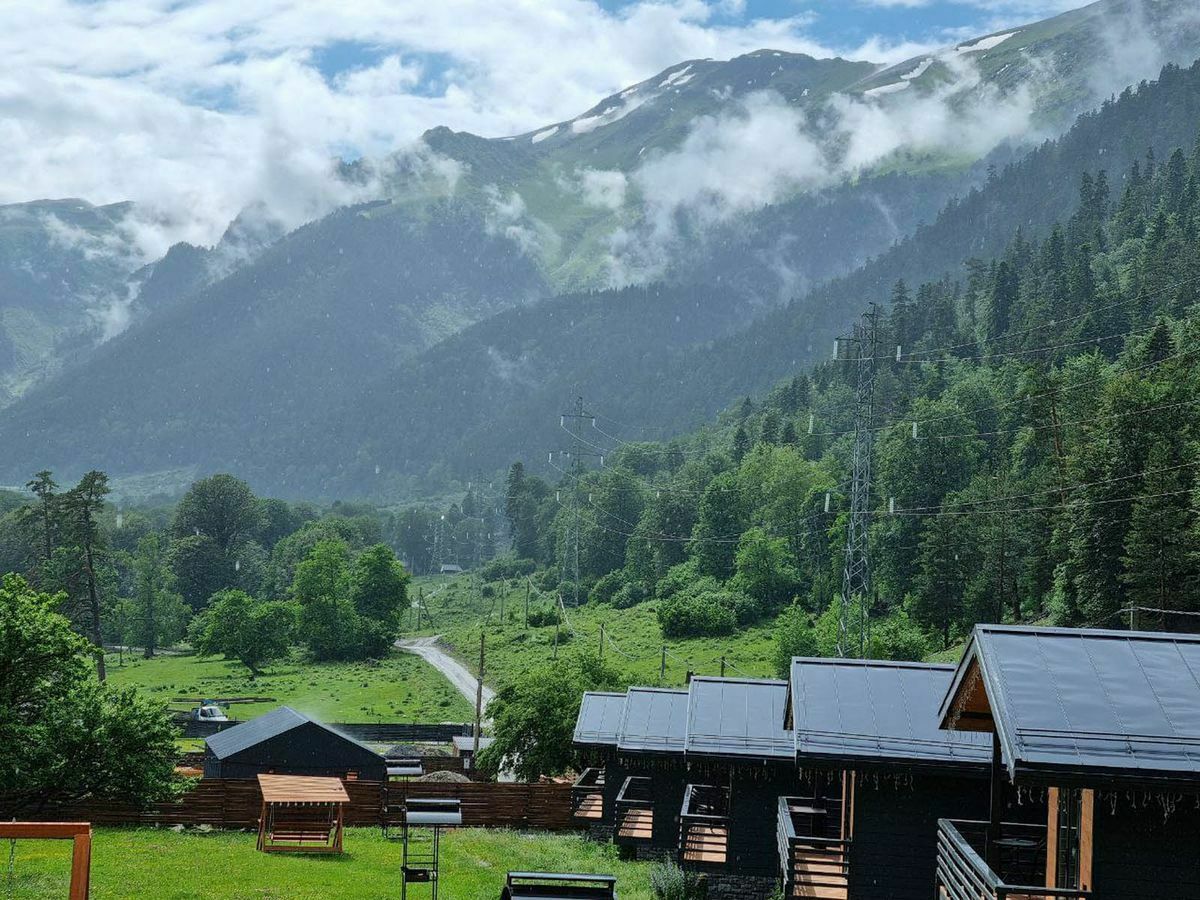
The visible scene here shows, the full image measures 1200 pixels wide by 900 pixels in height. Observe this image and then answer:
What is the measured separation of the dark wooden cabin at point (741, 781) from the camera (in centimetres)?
2808

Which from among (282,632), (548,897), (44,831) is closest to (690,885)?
(548,897)

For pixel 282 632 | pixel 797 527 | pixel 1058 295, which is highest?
pixel 1058 295

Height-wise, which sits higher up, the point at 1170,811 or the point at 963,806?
the point at 1170,811

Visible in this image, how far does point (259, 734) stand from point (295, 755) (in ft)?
6.45

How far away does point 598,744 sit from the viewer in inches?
1363

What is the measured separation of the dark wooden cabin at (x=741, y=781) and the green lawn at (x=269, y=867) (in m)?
1.87

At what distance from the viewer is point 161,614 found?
139m

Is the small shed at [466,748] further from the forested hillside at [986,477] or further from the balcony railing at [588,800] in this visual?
the balcony railing at [588,800]

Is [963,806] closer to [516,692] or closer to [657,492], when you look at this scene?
[516,692]

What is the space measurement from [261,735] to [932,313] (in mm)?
144495

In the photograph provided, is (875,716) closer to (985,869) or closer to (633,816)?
(985,869)

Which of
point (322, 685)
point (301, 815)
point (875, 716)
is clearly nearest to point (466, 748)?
point (301, 815)

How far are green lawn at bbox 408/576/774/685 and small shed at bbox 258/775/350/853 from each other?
38152 millimetres

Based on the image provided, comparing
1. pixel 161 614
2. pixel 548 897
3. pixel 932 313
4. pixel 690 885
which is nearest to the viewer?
pixel 548 897
